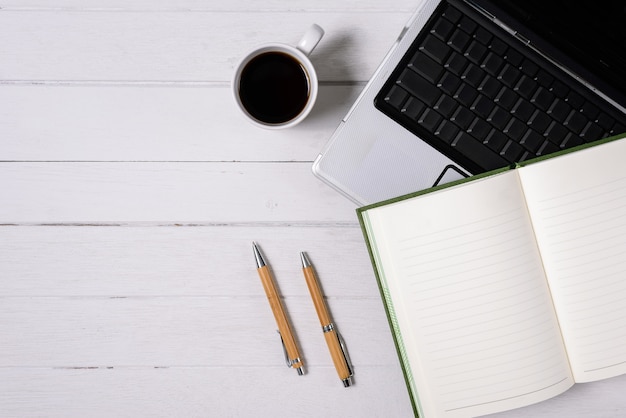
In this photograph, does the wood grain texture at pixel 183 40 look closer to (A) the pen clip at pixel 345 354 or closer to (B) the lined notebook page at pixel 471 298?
(B) the lined notebook page at pixel 471 298

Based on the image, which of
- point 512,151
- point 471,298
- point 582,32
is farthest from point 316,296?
point 582,32

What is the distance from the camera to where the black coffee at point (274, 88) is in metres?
0.67

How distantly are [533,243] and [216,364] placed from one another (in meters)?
0.43

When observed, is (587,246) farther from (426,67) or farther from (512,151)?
(426,67)

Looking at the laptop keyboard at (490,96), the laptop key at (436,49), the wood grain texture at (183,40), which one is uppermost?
the wood grain texture at (183,40)

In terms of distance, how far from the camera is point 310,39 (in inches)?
25.8

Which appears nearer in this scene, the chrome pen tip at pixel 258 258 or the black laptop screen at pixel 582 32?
the black laptop screen at pixel 582 32

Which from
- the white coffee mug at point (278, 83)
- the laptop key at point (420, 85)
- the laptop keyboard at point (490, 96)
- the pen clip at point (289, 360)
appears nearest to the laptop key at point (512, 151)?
the laptop keyboard at point (490, 96)

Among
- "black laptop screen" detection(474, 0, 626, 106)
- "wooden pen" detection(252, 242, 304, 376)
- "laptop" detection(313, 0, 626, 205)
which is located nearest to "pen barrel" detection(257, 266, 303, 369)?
"wooden pen" detection(252, 242, 304, 376)

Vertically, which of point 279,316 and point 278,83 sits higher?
point 278,83

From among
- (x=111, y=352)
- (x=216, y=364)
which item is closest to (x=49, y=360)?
(x=111, y=352)

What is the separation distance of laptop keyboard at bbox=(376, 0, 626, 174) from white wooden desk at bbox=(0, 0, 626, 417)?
0.09 meters

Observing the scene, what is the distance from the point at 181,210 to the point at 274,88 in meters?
0.20

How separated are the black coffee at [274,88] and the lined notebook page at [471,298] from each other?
0.57ft
